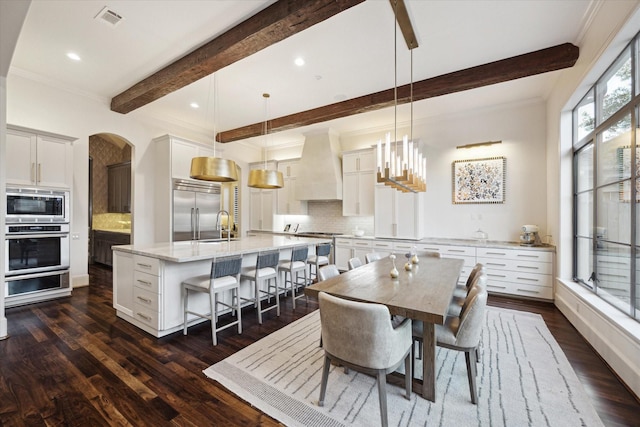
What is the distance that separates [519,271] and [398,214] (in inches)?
84.5

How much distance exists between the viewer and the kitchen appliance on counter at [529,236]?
14.8 feet

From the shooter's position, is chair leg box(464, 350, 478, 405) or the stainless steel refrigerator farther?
the stainless steel refrigerator

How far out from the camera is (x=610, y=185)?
2797 millimetres

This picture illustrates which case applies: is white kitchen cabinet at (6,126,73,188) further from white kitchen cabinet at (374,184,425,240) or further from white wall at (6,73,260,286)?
white kitchen cabinet at (374,184,425,240)

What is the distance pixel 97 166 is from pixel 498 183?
9.12 m

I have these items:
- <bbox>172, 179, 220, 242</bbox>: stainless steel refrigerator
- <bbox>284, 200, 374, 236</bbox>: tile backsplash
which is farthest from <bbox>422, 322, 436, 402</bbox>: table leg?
<bbox>172, 179, 220, 242</bbox>: stainless steel refrigerator

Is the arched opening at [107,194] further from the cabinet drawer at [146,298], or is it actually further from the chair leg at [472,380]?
the chair leg at [472,380]

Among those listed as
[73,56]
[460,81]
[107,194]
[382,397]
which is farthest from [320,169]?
[107,194]

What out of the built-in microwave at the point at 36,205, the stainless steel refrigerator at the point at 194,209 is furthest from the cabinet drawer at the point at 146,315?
the stainless steel refrigerator at the point at 194,209

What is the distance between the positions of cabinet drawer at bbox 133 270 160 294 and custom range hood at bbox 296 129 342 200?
4131 millimetres

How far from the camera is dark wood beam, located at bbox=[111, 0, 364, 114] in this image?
2.46m

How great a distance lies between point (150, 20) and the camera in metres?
2.93

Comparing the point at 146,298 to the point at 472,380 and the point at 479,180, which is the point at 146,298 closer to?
the point at 472,380

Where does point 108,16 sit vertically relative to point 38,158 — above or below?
above
